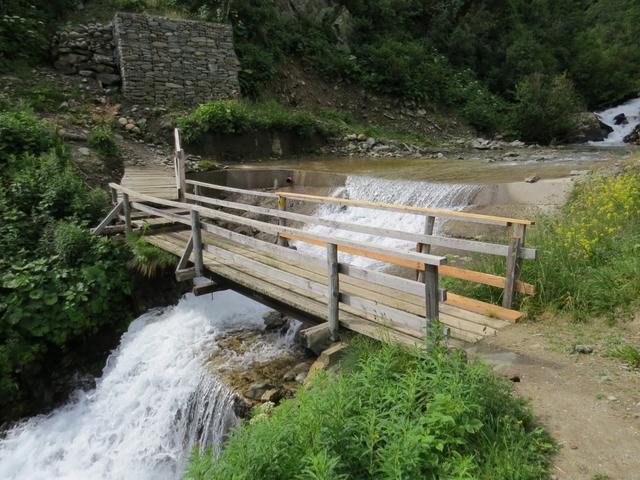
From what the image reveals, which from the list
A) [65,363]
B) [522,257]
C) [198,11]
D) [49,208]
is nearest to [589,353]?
[522,257]

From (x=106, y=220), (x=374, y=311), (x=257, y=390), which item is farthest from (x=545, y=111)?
(x=257, y=390)

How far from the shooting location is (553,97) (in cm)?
1894

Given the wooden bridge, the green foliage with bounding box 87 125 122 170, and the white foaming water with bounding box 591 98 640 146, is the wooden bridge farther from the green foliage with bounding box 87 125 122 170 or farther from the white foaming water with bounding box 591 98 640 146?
the white foaming water with bounding box 591 98 640 146

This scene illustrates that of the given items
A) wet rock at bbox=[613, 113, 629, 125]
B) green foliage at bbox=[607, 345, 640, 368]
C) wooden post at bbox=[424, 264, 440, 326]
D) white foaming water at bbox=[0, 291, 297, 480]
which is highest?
wet rock at bbox=[613, 113, 629, 125]

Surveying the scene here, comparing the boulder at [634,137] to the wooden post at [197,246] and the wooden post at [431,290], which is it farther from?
the wooden post at [431,290]

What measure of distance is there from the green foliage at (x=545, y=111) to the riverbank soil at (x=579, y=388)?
17.3m

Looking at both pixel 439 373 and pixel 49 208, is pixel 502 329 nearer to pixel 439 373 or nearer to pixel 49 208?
pixel 439 373

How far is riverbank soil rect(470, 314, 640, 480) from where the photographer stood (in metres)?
2.54

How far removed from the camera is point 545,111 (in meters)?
19.0

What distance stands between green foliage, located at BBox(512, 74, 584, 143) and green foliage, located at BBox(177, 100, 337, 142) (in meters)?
8.85

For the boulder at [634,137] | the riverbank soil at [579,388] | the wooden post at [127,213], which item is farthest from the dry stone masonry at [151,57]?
the boulder at [634,137]

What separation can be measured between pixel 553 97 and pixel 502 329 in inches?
710

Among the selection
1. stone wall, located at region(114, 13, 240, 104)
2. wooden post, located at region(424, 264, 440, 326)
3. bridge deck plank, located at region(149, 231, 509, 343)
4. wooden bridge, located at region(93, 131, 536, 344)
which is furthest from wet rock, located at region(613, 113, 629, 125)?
wooden post, located at region(424, 264, 440, 326)

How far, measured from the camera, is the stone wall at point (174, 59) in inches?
574
